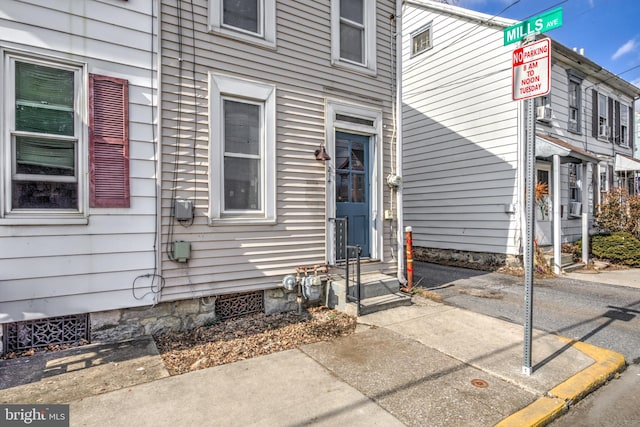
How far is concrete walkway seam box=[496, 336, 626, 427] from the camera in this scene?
2674mm

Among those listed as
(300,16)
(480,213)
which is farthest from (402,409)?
(480,213)

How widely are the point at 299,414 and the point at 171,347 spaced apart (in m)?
2.02

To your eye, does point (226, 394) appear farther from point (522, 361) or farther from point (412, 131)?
point (412, 131)

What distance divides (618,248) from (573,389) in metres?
8.72

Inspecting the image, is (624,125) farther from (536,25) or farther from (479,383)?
(479,383)

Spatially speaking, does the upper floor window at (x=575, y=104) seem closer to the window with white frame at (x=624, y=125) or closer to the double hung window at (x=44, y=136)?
the window with white frame at (x=624, y=125)

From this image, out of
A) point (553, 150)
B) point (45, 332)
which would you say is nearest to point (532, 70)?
point (45, 332)

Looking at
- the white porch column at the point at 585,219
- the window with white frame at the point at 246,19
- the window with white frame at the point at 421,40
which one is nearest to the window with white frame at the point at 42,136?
the window with white frame at the point at 246,19

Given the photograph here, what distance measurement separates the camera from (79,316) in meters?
3.98

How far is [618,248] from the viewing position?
376 inches

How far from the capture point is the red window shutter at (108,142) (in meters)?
3.92

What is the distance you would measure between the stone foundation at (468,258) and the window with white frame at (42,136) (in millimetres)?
9040

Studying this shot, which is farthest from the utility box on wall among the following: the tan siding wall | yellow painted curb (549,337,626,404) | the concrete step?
yellow painted curb (549,337,626,404)

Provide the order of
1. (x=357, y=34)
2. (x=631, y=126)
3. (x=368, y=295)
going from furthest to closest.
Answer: (x=631, y=126) < (x=357, y=34) < (x=368, y=295)
